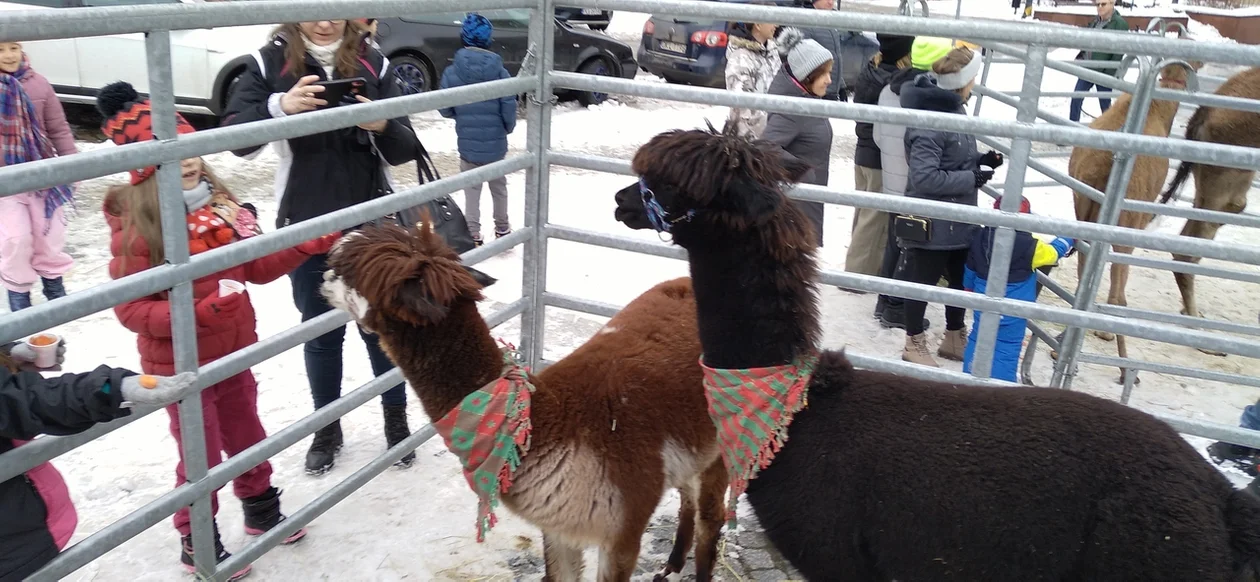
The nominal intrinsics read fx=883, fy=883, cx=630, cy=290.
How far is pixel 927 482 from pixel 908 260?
117 inches

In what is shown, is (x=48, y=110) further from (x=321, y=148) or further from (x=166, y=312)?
(x=166, y=312)

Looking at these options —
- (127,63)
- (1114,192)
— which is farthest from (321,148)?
(127,63)

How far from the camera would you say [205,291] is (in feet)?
9.23

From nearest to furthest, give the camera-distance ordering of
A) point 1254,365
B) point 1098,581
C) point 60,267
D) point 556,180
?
point 1098,581
point 60,267
point 1254,365
point 556,180

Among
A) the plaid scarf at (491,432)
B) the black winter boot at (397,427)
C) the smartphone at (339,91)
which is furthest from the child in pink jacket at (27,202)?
the plaid scarf at (491,432)

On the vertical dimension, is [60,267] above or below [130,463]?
above

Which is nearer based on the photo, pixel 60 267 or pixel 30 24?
pixel 30 24

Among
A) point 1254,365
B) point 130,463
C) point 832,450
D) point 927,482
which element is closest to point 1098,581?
point 927,482

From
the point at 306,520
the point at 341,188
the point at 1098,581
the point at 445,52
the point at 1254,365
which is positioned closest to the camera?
the point at 1098,581

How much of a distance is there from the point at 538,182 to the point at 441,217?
2.15 ft

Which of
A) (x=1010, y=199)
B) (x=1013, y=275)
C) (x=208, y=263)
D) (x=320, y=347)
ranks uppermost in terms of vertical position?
(x=1010, y=199)

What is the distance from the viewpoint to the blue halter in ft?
7.64

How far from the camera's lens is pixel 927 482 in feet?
7.16

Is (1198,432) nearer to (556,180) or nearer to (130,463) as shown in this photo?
(130,463)
